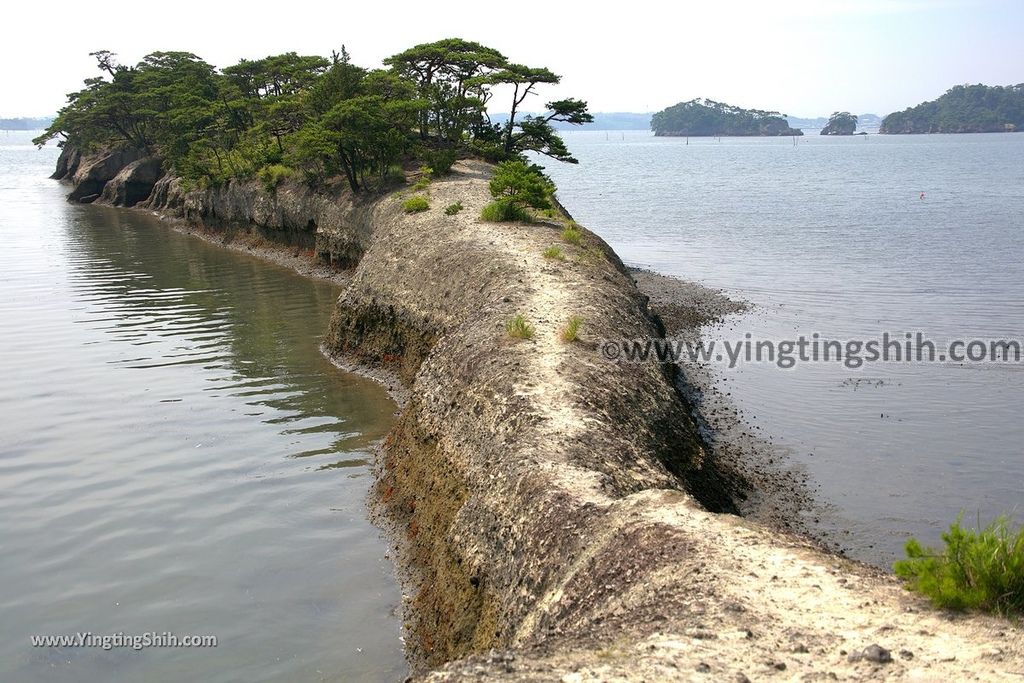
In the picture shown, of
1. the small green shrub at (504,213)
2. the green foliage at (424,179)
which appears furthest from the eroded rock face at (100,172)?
the small green shrub at (504,213)

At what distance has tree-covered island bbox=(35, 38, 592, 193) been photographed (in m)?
36.9

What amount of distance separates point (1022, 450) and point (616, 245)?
97.8ft

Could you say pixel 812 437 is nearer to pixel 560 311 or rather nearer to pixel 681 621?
pixel 560 311

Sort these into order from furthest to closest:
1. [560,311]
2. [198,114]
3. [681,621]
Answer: [198,114]
[560,311]
[681,621]

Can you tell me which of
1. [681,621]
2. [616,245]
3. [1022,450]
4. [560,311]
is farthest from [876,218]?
[681,621]

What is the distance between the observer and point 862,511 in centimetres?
1552

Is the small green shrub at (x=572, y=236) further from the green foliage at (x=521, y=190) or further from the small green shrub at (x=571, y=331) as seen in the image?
the small green shrub at (x=571, y=331)

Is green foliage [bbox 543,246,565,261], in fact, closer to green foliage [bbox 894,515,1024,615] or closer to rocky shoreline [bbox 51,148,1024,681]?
rocky shoreline [bbox 51,148,1024,681]

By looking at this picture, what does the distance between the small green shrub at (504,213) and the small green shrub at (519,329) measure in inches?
375

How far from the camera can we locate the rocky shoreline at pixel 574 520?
23.5 feet

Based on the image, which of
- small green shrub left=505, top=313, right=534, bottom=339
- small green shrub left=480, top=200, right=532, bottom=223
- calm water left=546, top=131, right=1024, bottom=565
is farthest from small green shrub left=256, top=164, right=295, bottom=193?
small green shrub left=505, top=313, right=534, bottom=339

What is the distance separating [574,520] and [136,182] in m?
63.9

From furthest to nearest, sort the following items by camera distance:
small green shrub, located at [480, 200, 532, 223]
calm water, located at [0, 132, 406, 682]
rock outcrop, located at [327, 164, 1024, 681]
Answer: small green shrub, located at [480, 200, 532, 223]
calm water, located at [0, 132, 406, 682]
rock outcrop, located at [327, 164, 1024, 681]

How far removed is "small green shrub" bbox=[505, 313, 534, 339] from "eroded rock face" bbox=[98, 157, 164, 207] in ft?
183
